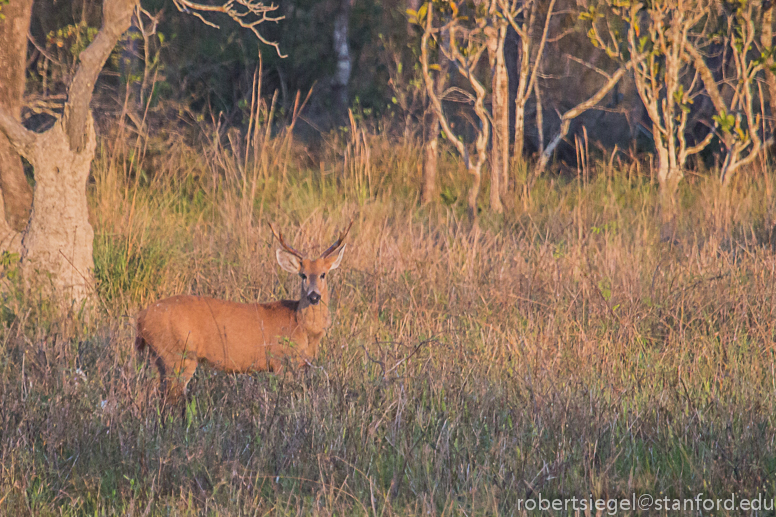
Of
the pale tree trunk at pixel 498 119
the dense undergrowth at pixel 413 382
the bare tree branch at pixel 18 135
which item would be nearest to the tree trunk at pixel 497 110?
the pale tree trunk at pixel 498 119

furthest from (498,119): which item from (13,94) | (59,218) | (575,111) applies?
(59,218)

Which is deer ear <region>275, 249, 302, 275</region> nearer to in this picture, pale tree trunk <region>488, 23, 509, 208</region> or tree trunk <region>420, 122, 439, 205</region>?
pale tree trunk <region>488, 23, 509, 208</region>

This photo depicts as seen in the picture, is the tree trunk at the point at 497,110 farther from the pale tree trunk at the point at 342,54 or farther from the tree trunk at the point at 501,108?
the pale tree trunk at the point at 342,54

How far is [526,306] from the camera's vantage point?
5410mm

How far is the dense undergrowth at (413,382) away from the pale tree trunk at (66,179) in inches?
7.9

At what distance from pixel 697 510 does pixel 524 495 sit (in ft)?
1.86

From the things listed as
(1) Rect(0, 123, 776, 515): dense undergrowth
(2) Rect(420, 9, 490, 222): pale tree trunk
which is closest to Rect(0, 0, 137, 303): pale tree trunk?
(1) Rect(0, 123, 776, 515): dense undergrowth

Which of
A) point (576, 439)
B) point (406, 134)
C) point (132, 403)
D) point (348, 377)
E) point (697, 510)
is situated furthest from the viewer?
point (406, 134)

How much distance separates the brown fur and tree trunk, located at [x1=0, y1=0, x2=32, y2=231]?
92.8 inches

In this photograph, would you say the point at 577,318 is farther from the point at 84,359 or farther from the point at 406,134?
the point at 406,134

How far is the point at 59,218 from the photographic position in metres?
5.20

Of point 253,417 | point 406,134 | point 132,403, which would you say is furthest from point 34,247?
point 406,134

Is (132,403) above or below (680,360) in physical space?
below

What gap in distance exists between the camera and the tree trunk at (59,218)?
16.8ft
